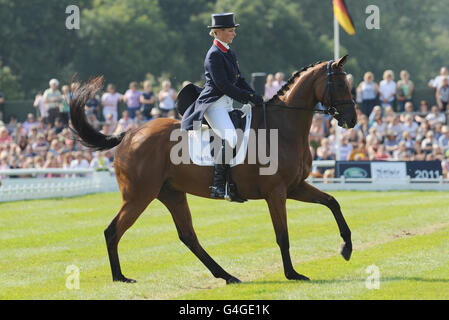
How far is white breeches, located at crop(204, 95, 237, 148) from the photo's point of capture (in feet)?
35.3

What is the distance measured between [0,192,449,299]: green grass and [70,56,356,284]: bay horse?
515 mm

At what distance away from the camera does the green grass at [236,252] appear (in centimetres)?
999

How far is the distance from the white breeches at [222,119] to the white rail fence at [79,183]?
12896 millimetres

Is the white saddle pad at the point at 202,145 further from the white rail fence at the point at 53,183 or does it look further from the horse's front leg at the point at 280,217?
the white rail fence at the point at 53,183

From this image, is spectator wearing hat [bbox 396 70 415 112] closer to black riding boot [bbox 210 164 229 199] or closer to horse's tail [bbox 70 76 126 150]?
horse's tail [bbox 70 76 126 150]

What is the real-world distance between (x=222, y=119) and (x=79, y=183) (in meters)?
14.5

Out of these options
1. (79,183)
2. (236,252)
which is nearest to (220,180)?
(236,252)

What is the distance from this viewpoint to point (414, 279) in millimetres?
10281

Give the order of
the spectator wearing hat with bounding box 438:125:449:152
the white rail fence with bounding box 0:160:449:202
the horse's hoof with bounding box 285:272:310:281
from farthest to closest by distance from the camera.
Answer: the spectator wearing hat with bounding box 438:125:449:152
the white rail fence with bounding box 0:160:449:202
the horse's hoof with bounding box 285:272:310:281

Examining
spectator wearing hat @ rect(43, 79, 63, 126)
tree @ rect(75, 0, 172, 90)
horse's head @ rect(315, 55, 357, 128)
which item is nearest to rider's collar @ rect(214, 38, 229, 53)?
horse's head @ rect(315, 55, 357, 128)

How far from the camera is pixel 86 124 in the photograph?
11.6 m

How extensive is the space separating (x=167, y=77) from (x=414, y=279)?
45.0m
